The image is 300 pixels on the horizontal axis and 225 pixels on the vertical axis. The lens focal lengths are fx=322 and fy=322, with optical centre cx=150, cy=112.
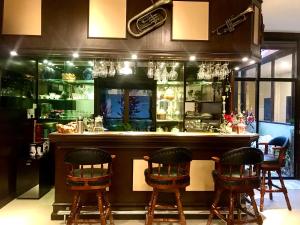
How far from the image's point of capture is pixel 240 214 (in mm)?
3904

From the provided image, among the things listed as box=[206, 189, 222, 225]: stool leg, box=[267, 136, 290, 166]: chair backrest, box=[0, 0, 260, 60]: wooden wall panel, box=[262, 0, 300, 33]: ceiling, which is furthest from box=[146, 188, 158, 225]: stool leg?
box=[262, 0, 300, 33]: ceiling

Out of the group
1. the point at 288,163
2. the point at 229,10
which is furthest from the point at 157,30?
the point at 288,163

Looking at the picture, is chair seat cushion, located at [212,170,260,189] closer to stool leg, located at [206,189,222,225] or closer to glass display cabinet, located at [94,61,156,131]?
stool leg, located at [206,189,222,225]

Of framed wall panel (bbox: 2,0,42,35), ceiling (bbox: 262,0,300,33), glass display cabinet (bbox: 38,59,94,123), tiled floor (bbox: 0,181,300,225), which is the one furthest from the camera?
glass display cabinet (bbox: 38,59,94,123)

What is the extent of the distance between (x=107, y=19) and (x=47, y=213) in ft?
8.78

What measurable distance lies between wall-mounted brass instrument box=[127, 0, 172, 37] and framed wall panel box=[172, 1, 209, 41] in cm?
16

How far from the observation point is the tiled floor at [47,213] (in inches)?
156

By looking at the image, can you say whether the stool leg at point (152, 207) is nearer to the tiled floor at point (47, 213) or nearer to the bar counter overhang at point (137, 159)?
the tiled floor at point (47, 213)

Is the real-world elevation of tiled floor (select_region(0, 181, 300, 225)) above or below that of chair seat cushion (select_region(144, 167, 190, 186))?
below

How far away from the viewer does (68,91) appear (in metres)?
A: 6.15

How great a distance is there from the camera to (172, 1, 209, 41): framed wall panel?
14.1 ft

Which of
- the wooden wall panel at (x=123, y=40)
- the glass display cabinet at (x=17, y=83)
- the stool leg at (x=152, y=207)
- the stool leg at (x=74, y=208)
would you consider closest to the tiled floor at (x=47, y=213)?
the stool leg at (x=152, y=207)

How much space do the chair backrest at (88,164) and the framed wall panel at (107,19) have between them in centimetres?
166

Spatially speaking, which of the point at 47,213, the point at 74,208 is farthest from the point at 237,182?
the point at 47,213
